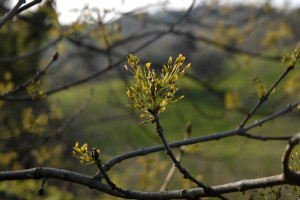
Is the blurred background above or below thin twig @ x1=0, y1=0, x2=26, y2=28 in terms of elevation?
above

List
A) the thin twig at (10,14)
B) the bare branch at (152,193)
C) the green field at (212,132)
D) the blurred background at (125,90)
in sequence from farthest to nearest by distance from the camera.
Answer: the green field at (212,132), the blurred background at (125,90), the thin twig at (10,14), the bare branch at (152,193)

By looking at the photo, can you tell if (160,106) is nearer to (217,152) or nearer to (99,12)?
(99,12)

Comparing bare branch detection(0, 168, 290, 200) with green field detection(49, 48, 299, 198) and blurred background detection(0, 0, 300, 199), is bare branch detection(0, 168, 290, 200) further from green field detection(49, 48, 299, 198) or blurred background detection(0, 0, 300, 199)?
green field detection(49, 48, 299, 198)

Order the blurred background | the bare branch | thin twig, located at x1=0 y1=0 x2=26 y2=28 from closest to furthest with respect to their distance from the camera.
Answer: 1. the bare branch
2. thin twig, located at x1=0 y1=0 x2=26 y2=28
3. the blurred background

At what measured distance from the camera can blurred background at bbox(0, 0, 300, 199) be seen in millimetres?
2461

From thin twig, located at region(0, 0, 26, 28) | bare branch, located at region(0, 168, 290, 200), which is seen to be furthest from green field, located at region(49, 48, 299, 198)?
thin twig, located at region(0, 0, 26, 28)

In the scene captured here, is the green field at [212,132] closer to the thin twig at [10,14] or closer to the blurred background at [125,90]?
the blurred background at [125,90]

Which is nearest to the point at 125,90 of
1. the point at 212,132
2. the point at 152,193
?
the point at 152,193

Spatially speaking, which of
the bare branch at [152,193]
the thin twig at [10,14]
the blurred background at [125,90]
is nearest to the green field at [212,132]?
the blurred background at [125,90]

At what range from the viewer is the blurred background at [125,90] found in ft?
8.07

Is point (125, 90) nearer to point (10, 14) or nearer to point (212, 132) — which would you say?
point (10, 14)

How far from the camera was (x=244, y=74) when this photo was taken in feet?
68.3

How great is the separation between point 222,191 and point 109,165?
501 millimetres

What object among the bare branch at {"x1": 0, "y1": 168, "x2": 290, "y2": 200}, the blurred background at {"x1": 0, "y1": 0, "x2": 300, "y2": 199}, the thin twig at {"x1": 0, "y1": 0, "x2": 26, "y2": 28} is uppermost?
the blurred background at {"x1": 0, "y1": 0, "x2": 300, "y2": 199}
